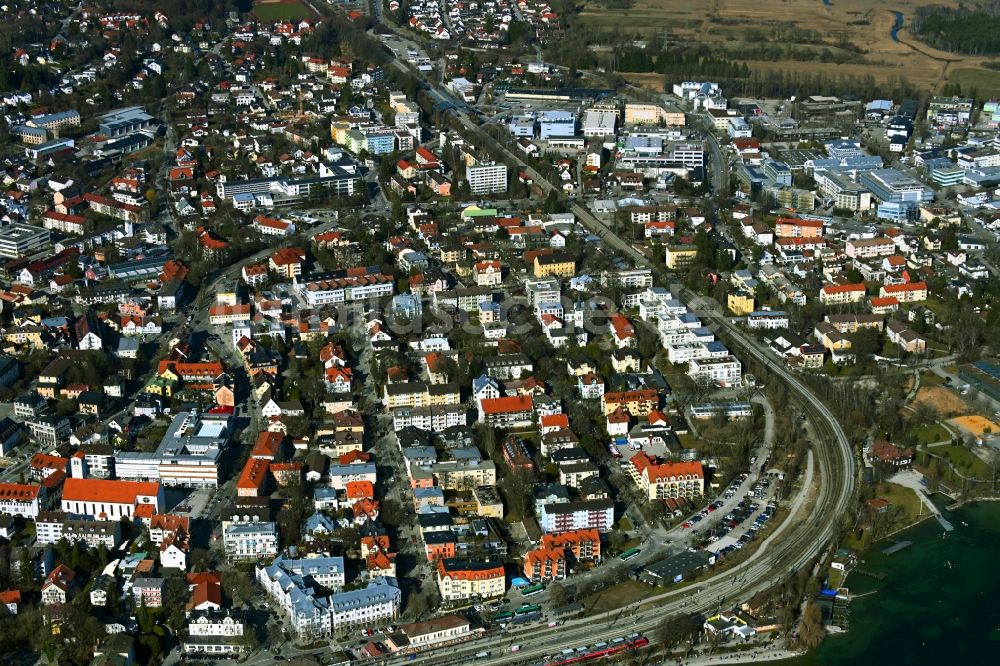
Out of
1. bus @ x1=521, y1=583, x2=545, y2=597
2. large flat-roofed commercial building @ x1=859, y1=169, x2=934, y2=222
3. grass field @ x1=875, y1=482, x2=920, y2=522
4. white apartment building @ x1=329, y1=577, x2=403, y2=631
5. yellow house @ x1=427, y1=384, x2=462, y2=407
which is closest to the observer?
white apartment building @ x1=329, y1=577, x2=403, y2=631

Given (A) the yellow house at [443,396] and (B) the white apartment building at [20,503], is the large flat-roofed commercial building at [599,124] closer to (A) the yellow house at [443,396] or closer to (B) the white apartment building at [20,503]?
(A) the yellow house at [443,396]

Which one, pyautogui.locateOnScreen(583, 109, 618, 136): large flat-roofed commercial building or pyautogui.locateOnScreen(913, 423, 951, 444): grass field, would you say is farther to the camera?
pyautogui.locateOnScreen(583, 109, 618, 136): large flat-roofed commercial building

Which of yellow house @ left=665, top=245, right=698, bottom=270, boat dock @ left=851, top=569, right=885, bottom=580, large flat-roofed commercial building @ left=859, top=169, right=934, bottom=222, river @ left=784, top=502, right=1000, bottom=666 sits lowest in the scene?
river @ left=784, top=502, right=1000, bottom=666

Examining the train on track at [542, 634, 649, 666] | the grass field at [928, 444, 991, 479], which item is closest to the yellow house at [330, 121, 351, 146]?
the grass field at [928, 444, 991, 479]

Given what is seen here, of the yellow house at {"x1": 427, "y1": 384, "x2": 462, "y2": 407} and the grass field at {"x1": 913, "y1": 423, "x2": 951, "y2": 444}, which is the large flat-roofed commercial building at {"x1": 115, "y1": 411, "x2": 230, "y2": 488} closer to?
the yellow house at {"x1": 427, "y1": 384, "x2": 462, "y2": 407}

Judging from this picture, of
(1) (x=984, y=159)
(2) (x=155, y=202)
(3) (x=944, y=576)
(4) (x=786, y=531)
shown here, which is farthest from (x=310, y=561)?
(1) (x=984, y=159)

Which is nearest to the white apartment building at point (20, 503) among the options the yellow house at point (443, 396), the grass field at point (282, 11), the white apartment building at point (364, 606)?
the white apartment building at point (364, 606)

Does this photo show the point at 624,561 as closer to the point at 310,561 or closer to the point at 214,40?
the point at 310,561
